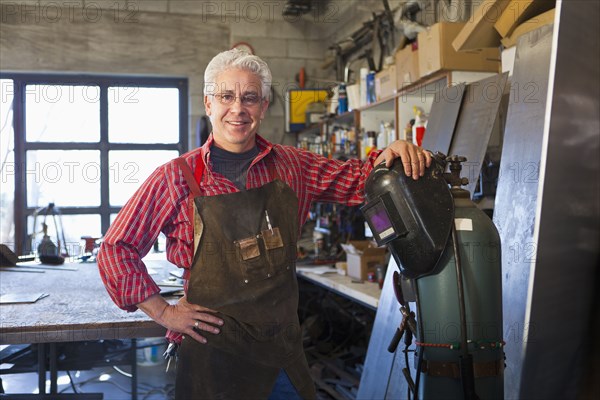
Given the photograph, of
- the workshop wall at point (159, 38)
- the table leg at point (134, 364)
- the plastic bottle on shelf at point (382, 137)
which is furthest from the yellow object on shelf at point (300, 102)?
the table leg at point (134, 364)

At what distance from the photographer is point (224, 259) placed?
1756 mm

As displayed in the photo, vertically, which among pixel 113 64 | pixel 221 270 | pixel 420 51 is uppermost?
pixel 113 64

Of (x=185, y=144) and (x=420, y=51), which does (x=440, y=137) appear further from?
(x=185, y=144)

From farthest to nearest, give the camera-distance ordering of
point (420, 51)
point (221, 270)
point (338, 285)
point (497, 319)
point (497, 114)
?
point (338, 285)
point (420, 51)
point (497, 114)
point (221, 270)
point (497, 319)

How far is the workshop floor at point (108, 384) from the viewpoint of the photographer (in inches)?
175

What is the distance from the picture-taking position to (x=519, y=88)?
2512 mm

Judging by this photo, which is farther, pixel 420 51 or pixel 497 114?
pixel 420 51

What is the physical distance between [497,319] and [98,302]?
5.54 ft

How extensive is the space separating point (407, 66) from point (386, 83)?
0.41 meters

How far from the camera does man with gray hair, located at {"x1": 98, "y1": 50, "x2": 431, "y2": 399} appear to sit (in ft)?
5.73

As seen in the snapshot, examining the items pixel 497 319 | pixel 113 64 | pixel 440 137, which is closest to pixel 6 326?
pixel 497 319

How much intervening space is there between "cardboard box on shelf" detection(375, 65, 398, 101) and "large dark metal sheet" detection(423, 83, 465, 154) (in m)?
Result: 0.66

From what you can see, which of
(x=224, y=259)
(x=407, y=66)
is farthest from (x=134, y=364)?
(x=407, y=66)

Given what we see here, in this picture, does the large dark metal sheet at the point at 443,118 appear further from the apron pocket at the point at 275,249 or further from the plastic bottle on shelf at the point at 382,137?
the apron pocket at the point at 275,249
